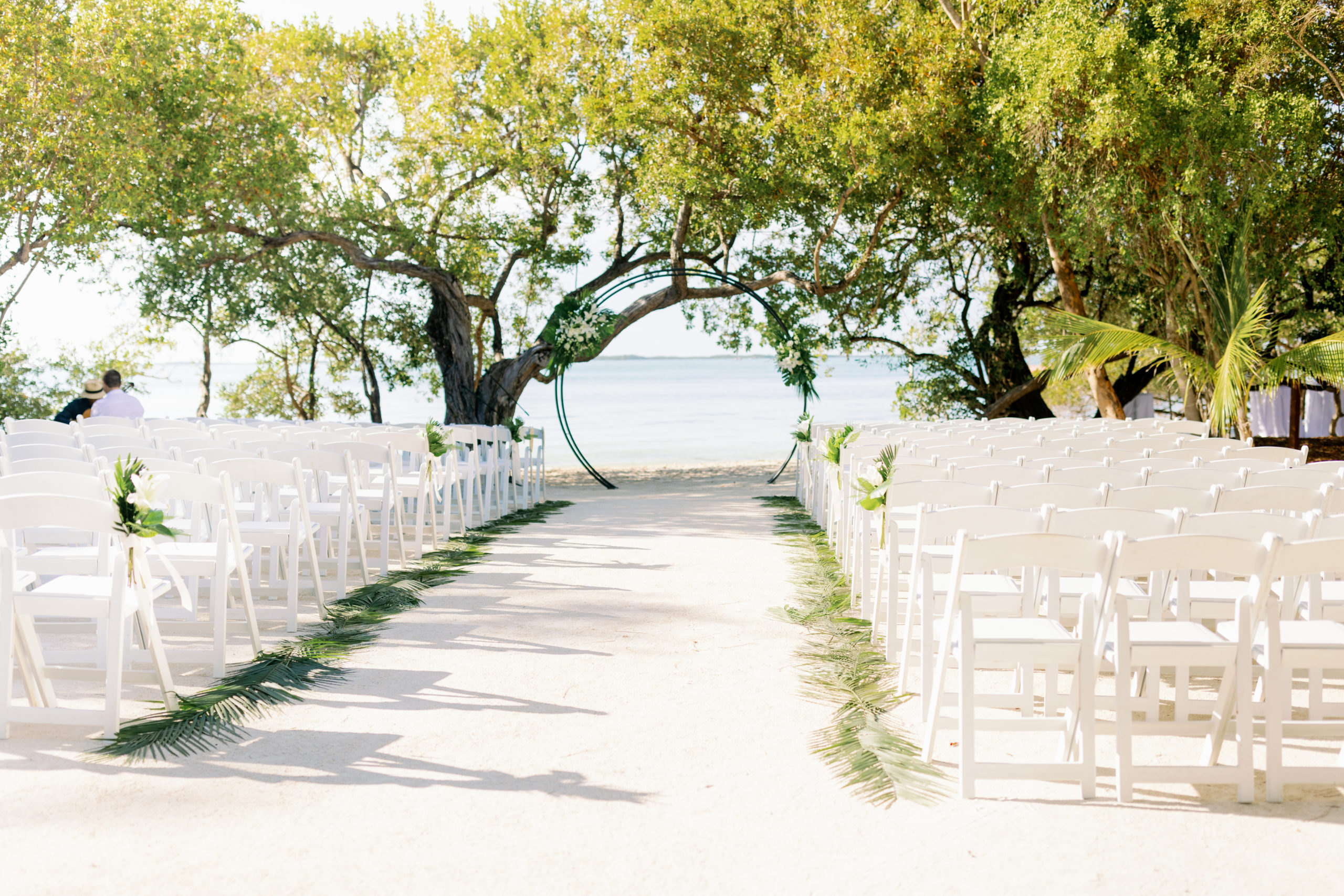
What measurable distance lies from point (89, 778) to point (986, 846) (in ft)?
8.91

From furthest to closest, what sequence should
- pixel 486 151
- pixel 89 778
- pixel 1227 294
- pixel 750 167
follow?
pixel 486 151, pixel 750 167, pixel 1227 294, pixel 89 778

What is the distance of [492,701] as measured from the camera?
13.8 ft

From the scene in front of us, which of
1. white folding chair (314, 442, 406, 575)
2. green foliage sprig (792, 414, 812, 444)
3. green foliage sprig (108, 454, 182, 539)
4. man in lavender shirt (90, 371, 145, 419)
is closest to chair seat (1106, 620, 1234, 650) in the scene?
green foliage sprig (108, 454, 182, 539)

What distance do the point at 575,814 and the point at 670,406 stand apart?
4558 cm

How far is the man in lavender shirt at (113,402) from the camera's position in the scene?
32.9 ft

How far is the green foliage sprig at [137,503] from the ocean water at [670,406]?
30.3 ft

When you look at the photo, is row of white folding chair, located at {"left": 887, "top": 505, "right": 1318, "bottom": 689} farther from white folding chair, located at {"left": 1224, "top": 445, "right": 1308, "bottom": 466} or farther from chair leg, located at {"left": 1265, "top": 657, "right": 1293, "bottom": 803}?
white folding chair, located at {"left": 1224, "top": 445, "right": 1308, "bottom": 466}

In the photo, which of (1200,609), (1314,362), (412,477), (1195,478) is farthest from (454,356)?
(1200,609)

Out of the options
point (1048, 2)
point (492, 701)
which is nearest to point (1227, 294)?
point (1048, 2)

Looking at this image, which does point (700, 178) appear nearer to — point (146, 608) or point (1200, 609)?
point (1200, 609)

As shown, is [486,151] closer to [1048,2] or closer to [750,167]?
[750,167]

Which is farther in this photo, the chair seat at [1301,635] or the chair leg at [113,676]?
the chair leg at [113,676]

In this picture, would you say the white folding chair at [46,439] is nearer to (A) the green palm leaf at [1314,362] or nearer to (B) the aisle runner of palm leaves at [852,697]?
(B) the aisle runner of palm leaves at [852,697]

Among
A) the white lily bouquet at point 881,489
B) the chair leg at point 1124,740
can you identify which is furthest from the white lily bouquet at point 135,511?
the chair leg at point 1124,740
